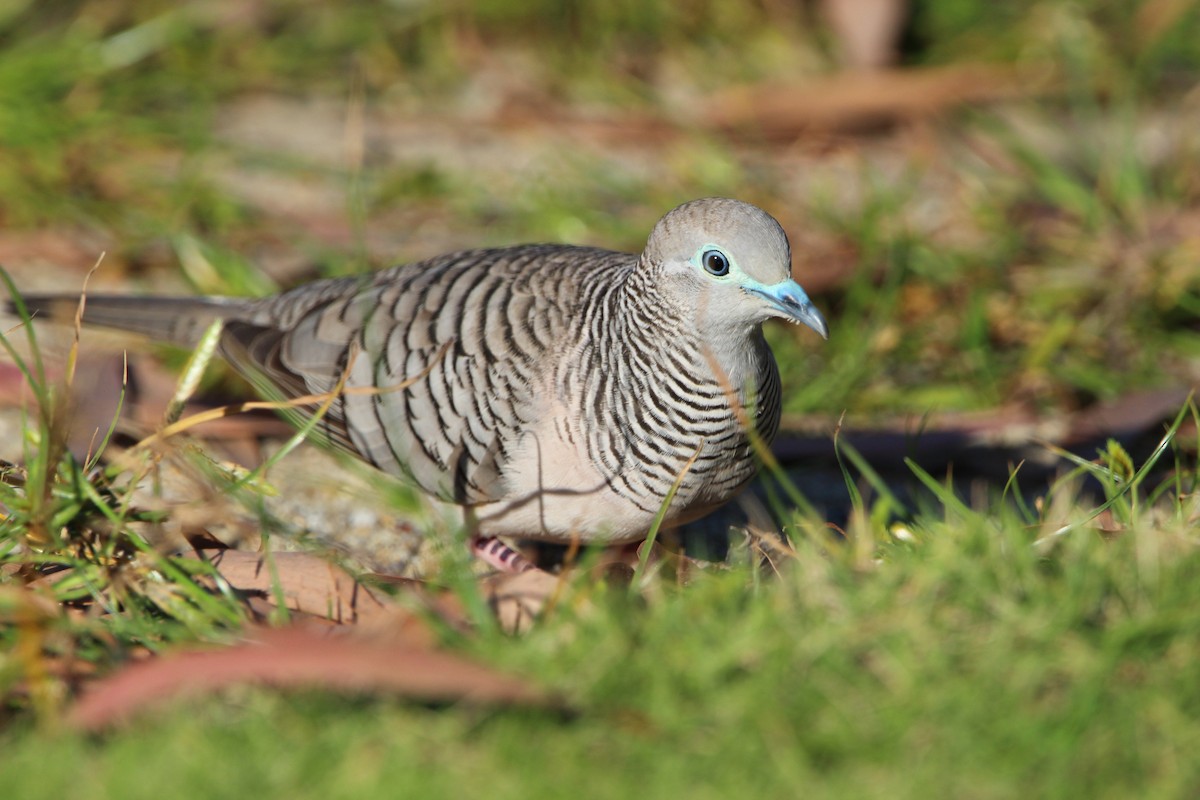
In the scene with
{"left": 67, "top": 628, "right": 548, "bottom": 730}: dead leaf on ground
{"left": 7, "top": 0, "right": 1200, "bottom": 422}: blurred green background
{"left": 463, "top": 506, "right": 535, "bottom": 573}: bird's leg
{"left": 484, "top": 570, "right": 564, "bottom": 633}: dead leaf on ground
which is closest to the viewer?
{"left": 67, "top": 628, "right": 548, "bottom": 730}: dead leaf on ground

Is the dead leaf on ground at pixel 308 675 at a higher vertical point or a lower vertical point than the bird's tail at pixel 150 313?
→ lower

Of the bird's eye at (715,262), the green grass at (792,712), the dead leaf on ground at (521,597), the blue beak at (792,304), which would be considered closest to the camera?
the green grass at (792,712)

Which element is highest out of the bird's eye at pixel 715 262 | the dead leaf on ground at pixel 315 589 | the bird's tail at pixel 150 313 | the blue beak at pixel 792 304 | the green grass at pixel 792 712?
the bird's eye at pixel 715 262

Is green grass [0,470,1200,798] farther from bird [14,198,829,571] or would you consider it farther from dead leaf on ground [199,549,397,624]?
bird [14,198,829,571]

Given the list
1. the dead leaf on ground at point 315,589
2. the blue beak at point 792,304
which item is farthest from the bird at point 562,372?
the dead leaf on ground at point 315,589

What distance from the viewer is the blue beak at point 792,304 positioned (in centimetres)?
310

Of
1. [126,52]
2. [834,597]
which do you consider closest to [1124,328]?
[834,597]

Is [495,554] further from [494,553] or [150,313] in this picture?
[150,313]

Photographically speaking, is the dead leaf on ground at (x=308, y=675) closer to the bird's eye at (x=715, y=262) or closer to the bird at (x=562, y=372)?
the bird at (x=562, y=372)

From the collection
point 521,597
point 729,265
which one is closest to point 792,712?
point 521,597

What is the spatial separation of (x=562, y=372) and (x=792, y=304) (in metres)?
0.68

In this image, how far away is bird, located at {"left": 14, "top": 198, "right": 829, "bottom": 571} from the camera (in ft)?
10.7

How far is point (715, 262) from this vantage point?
127 inches

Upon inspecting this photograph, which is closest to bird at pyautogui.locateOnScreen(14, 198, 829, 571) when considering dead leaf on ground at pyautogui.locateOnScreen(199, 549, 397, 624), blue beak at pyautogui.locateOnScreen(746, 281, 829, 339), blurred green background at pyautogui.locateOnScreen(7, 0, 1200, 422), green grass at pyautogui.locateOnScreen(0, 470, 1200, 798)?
blue beak at pyautogui.locateOnScreen(746, 281, 829, 339)
